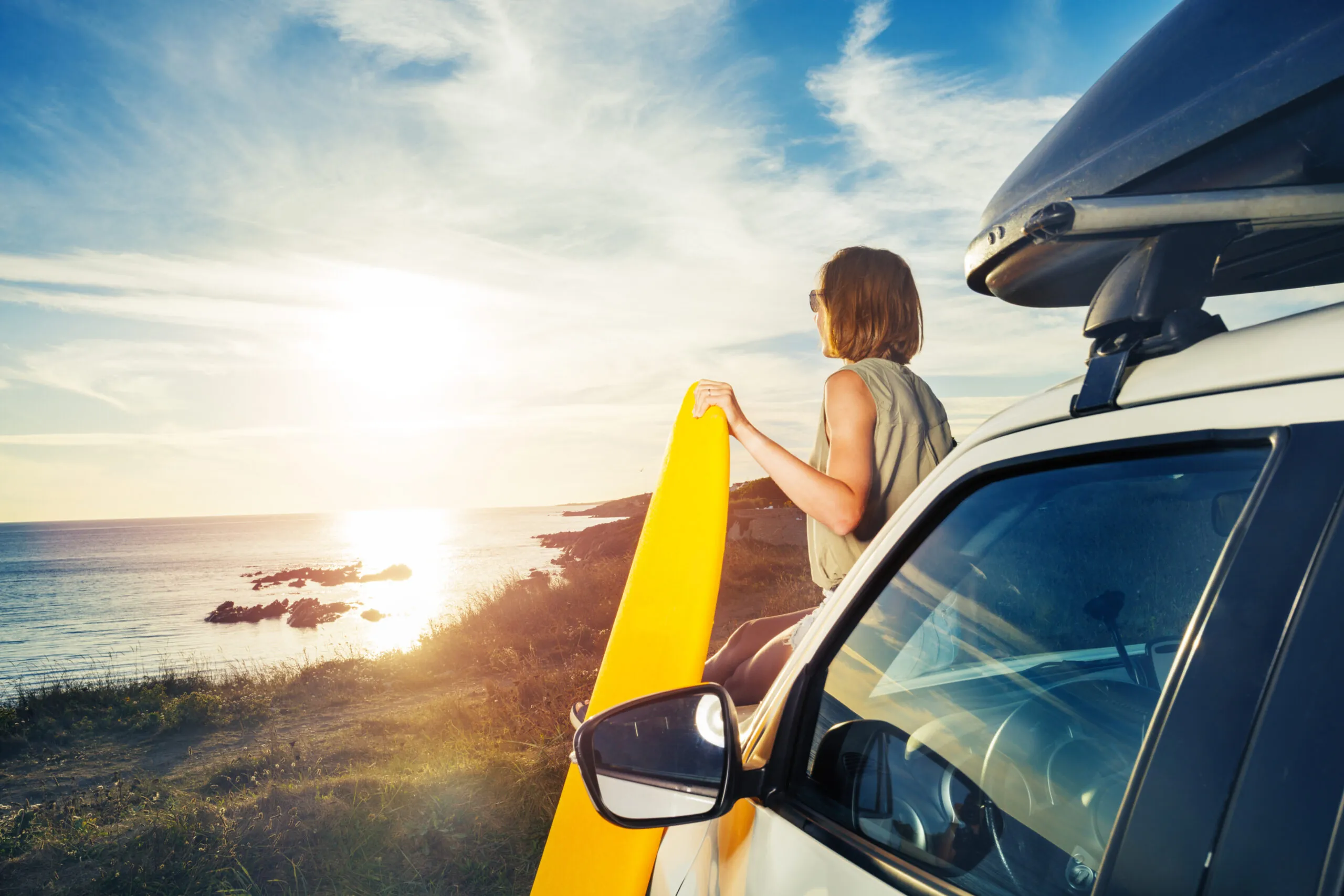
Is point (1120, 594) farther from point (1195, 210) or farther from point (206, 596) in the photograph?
point (206, 596)

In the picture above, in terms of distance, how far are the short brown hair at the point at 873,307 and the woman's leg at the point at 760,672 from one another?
862 mm

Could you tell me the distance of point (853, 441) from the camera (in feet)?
6.59

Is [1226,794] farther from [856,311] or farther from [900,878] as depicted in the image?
[856,311]

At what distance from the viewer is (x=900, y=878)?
36.1 inches

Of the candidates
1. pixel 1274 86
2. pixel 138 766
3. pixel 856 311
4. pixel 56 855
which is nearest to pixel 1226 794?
pixel 1274 86

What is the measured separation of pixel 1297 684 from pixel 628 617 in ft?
7.61

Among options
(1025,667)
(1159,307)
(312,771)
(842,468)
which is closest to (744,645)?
(842,468)

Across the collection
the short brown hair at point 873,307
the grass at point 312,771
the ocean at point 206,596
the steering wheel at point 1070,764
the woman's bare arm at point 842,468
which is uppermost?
the short brown hair at point 873,307

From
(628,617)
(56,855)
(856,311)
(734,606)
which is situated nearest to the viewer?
(856,311)

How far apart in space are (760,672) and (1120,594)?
1381mm

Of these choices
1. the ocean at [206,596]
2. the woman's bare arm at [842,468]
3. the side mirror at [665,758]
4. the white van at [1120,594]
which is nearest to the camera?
the white van at [1120,594]

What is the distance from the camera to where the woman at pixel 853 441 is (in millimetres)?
2010

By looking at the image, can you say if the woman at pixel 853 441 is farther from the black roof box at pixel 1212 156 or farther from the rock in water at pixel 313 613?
the rock in water at pixel 313 613

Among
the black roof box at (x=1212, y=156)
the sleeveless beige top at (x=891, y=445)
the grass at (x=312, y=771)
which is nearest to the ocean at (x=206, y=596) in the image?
the grass at (x=312, y=771)
